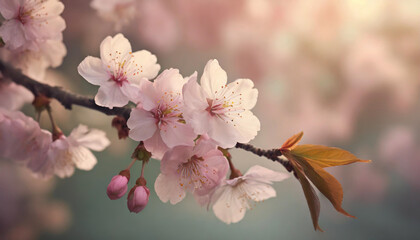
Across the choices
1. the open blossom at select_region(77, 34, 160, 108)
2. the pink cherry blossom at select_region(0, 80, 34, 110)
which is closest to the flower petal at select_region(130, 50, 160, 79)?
the open blossom at select_region(77, 34, 160, 108)

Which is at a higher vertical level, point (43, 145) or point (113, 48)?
point (113, 48)

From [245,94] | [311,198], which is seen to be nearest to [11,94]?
[245,94]

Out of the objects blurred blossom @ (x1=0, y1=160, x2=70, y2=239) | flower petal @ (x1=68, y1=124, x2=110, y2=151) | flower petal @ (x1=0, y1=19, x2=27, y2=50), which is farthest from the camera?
blurred blossom @ (x1=0, y1=160, x2=70, y2=239)

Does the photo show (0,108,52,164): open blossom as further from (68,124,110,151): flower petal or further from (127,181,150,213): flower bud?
(127,181,150,213): flower bud

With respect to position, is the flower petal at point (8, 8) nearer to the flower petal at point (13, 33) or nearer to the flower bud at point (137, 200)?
the flower petal at point (13, 33)

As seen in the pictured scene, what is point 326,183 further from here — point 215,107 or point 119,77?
point 119,77

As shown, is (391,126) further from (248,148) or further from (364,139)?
(248,148)

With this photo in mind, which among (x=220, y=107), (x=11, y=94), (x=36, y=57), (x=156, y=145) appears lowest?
(x=11, y=94)
